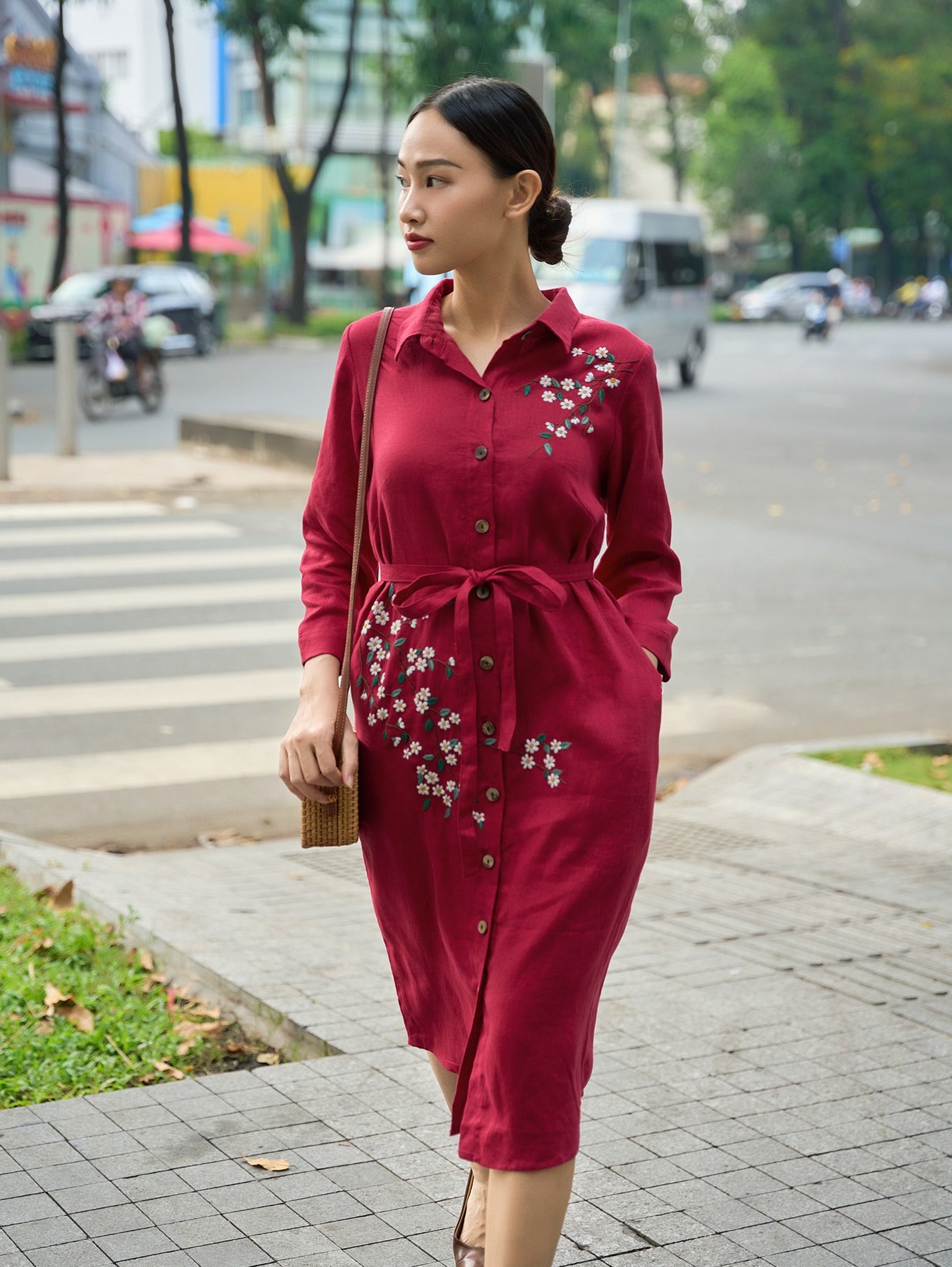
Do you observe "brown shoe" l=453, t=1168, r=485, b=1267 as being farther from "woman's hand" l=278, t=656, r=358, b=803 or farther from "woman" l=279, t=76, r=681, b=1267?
"woman's hand" l=278, t=656, r=358, b=803

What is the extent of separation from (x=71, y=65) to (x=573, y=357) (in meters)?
43.9

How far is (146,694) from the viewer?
26.3ft

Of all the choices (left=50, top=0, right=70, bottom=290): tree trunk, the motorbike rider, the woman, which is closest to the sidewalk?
the woman

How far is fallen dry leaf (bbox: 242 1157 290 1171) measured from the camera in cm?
332

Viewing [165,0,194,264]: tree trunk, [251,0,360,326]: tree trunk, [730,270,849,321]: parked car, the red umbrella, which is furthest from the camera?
[730,270,849,321]: parked car

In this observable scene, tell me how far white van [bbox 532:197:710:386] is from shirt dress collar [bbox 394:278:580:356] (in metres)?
22.4

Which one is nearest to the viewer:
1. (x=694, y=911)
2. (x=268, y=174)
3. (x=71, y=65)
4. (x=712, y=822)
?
(x=694, y=911)

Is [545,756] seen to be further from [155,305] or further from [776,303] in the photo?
[776,303]

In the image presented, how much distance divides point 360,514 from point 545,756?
0.46m

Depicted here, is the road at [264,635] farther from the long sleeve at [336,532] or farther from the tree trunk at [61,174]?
the tree trunk at [61,174]

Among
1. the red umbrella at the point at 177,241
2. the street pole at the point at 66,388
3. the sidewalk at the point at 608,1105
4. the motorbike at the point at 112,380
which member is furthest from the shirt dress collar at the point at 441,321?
the red umbrella at the point at 177,241

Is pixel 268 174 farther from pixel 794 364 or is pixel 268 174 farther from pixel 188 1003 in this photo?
pixel 188 1003

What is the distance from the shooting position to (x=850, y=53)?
226ft

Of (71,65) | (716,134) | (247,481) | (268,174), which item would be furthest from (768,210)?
(247,481)
